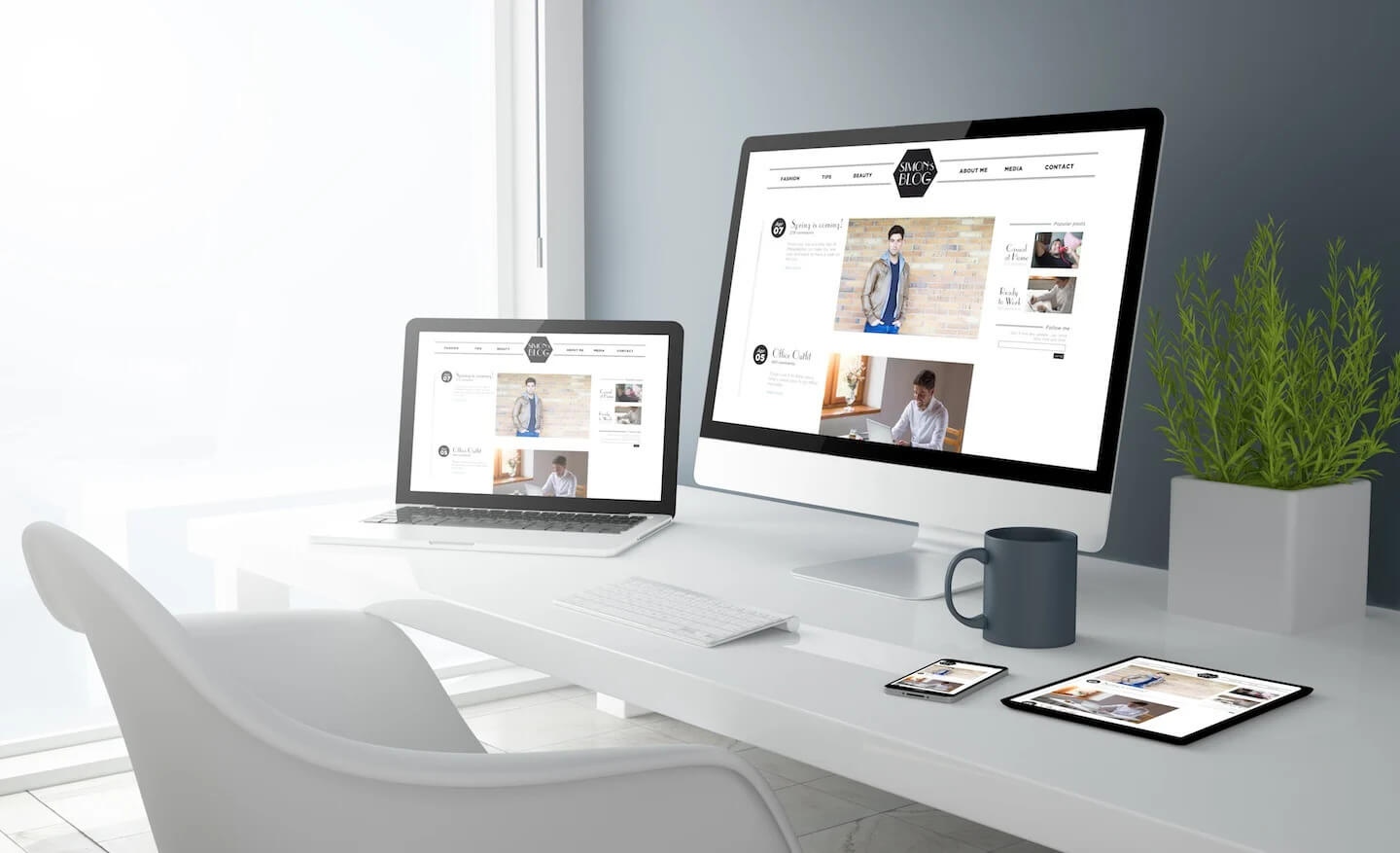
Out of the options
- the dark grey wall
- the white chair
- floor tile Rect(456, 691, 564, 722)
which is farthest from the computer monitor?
floor tile Rect(456, 691, 564, 722)

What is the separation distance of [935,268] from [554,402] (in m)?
0.64

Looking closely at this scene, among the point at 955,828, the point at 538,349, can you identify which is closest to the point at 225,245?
the point at 538,349

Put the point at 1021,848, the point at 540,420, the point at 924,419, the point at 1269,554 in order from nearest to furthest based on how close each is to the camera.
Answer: the point at 1269,554
the point at 924,419
the point at 540,420
the point at 1021,848

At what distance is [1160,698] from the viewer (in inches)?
40.7

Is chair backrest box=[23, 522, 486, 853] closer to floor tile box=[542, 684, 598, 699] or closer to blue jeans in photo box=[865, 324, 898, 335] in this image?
blue jeans in photo box=[865, 324, 898, 335]

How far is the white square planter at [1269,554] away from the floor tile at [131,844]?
1.75m

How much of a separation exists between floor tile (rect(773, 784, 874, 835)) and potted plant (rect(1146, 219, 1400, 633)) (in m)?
1.11

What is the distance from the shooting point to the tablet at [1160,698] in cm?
97

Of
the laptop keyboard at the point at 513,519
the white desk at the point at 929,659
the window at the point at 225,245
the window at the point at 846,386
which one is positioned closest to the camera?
the white desk at the point at 929,659

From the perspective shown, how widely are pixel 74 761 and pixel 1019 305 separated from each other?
2051 millimetres

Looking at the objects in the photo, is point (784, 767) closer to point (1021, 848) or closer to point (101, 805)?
point (1021, 848)

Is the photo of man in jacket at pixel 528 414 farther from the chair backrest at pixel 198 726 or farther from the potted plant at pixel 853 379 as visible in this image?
the chair backrest at pixel 198 726

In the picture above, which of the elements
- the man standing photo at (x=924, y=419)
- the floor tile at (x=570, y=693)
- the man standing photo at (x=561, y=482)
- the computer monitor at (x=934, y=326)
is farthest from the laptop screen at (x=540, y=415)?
the floor tile at (x=570, y=693)

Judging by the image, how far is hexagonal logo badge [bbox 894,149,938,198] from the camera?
1.50 metres
